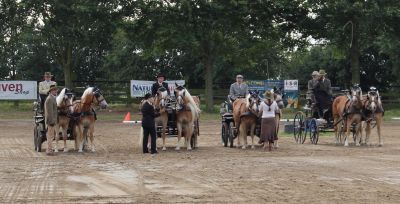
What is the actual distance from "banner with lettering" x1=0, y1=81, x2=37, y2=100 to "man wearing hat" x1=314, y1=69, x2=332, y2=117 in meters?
24.8

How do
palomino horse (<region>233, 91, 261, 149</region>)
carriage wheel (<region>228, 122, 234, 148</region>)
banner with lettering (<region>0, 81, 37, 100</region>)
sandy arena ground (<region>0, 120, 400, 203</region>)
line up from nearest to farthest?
sandy arena ground (<region>0, 120, 400, 203</region>) < palomino horse (<region>233, 91, 261, 149</region>) < carriage wheel (<region>228, 122, 234, 148</region>) < banner with lettering (<region>0, 81, 37, 100</region>)

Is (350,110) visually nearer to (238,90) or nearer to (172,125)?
(238,90)

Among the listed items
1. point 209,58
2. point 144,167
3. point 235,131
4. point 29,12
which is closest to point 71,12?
point 29,12

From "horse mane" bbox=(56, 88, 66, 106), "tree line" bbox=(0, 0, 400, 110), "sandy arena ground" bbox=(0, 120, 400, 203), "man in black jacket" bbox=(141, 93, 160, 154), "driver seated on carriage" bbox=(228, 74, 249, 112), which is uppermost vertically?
"tree line" bbox=(0, 0, 400, 110)

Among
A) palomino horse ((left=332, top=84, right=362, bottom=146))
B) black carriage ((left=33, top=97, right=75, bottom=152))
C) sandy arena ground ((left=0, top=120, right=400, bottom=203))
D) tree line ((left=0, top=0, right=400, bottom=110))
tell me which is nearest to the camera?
sandy arena ground ((left=0, top=120, right=400, bottom=203))

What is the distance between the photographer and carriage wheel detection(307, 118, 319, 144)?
22603mm

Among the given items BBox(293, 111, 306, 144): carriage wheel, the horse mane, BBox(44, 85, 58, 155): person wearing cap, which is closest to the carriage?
BBox(293, 111, 306, 144): carriage wheel

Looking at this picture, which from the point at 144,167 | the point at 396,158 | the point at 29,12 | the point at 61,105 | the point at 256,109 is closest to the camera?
the point at 144,167

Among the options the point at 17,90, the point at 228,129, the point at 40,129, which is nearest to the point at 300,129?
the point at 228,129

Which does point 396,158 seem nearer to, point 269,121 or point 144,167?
point 269,121

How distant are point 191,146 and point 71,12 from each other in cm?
2564

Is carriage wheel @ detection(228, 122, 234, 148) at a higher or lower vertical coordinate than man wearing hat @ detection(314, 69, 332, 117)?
lower

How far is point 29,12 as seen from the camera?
4653 cm

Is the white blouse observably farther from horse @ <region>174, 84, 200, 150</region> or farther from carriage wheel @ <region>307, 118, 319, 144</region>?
carriage wheel @ <region>307, 118, 319, 144</region>
